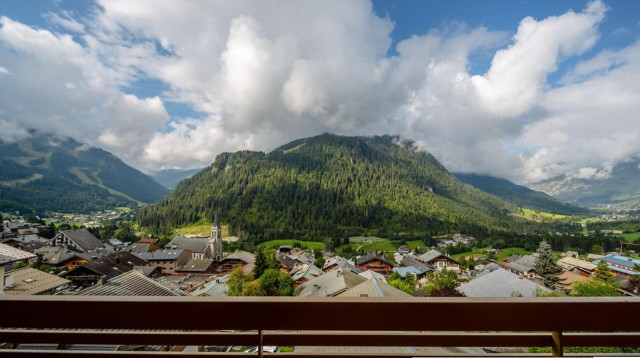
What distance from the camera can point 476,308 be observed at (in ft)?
4.30

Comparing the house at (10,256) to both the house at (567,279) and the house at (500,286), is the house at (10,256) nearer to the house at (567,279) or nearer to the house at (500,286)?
the house at (500,286)

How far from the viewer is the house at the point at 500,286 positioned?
18.4m

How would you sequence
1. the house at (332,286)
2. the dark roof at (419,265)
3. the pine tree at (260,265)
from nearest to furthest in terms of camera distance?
the house at (332,286)
the pine tree at (260,265)
the dark roof at (419,265)

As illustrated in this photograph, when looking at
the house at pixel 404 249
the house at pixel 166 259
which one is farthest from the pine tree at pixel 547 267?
the house at pixel 166 259

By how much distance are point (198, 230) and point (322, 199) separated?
160 ft

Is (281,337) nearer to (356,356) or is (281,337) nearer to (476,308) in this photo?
(356,356)

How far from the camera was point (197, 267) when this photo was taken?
46719 millimetres

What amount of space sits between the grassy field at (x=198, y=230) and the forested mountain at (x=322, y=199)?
293 centimetres

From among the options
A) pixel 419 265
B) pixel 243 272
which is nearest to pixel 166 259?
pixel 243 272

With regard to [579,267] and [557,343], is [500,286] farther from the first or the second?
[579,267]

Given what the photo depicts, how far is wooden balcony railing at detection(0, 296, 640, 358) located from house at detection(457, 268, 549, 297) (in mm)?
20427

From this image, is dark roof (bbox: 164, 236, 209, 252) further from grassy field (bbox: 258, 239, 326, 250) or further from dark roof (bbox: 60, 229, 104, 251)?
grassy field (bbox: 258, 239, 326, 250)

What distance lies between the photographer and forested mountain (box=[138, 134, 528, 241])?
9700cm

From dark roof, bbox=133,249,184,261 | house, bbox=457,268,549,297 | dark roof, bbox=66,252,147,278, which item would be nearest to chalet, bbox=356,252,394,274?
house, bbox=457,268,549,297
